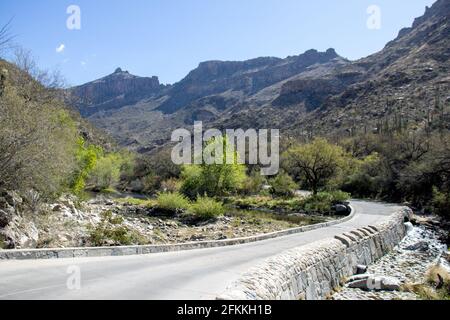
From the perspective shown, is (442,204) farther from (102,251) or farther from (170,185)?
(170,185)

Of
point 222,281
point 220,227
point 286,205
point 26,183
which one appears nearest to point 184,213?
point 220,227

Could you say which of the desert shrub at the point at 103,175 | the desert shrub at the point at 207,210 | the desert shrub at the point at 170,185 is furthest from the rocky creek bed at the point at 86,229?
the desert shrub at the point at 103,175

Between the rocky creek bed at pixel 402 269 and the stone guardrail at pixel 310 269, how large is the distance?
56cm

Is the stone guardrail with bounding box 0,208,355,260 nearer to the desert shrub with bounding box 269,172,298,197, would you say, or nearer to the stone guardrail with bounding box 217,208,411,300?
the stone guardrail with bounding box 217,208,411,300

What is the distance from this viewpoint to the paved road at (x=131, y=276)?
340 inches

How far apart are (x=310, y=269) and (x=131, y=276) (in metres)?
5.49

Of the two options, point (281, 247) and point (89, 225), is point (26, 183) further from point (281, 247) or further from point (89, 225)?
point (281, 247)

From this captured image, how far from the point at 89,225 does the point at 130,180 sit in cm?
6910

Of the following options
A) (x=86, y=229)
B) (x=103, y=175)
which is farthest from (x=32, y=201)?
(x=103, y=175)

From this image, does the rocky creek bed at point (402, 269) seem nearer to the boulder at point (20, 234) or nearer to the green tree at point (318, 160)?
the boulder at point (20, 234)

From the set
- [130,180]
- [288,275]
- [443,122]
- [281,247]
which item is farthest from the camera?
[130,180]

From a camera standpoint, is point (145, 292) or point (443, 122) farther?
point (443, 122)

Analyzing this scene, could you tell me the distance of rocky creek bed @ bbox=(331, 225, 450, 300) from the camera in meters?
14.4

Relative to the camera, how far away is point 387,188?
5225 cm
